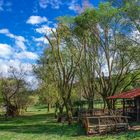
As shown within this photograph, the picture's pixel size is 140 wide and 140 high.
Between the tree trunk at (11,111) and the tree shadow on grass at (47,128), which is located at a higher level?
the tree trunk at (11,111)

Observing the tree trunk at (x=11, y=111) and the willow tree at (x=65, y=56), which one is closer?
the willow tree at (x=65, y=56)

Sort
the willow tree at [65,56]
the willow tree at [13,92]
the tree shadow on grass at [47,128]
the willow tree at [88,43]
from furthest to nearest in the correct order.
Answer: the willow tree at [13,92], the willow tree at [88,43], the willow tree at [65,56], the tree shadow on grass at [47,128]

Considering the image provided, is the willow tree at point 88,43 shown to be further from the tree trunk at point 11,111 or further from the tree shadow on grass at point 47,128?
the tree trunk at point 11,111

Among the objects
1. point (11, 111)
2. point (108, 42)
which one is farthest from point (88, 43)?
point (11, 111)

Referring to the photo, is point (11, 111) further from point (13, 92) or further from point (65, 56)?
point (65, 56)

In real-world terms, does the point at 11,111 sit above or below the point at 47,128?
above

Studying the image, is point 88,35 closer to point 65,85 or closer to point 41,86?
point 65,85

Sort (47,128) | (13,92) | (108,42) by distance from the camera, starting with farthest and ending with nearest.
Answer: (13,92)
(108,42)
(47,128)

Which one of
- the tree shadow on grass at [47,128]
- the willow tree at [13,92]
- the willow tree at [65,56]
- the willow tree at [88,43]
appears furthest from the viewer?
the willow tree at [13,92]

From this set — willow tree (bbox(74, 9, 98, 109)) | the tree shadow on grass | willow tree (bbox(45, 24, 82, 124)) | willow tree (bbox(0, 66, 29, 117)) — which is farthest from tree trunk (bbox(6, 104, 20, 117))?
the tree shadow on grass

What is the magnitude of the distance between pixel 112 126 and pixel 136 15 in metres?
15.4

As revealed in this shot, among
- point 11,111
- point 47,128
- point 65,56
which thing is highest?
point 65,56

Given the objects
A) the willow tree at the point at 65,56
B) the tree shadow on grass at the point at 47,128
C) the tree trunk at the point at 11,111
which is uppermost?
the willow tree at the point at 65,56

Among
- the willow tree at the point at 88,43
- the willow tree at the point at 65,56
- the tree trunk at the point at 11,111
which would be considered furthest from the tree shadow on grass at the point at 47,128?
the tree trunk at the point at 11,111
